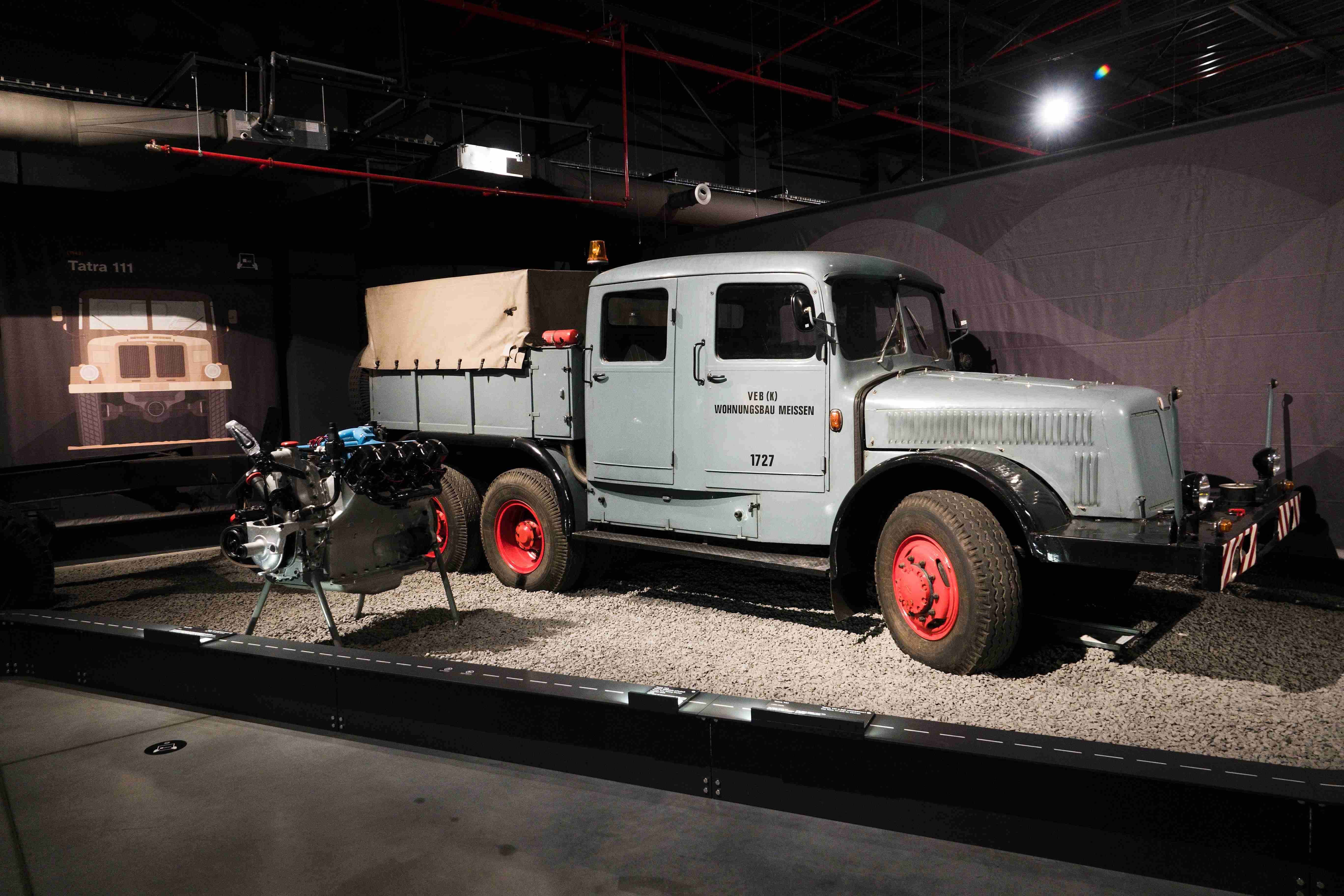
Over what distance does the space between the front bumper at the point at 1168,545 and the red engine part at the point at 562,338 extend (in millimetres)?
2956

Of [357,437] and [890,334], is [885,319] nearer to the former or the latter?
[890,334]

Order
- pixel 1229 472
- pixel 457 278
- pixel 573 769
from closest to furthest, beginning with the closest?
pixel 573 769 → pixel 1229 472 → pixel 457 278

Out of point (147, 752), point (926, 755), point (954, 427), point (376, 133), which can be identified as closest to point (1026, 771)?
point (926, 755)

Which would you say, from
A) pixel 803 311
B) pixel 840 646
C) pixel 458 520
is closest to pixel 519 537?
pixel 458 520

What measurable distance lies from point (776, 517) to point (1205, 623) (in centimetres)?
227

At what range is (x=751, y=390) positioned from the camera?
4.45 metres

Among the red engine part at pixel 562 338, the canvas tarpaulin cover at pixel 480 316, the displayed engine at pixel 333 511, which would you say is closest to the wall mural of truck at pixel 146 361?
the canvas tarpaulin cover at pixel 480 316

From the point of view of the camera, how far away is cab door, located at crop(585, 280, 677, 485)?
4.77 metres

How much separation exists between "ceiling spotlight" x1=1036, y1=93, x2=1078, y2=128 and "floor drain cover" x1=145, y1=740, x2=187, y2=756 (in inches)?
490

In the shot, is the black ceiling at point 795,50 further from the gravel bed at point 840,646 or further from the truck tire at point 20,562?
the gravel bed at point 840,646

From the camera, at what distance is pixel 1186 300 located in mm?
5109

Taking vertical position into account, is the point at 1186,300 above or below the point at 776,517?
above

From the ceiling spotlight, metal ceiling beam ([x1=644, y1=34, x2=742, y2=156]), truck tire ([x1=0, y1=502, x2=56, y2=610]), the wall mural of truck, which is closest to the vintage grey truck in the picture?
truck tire ([x1=0, y1=502, x2=56, y2=610])

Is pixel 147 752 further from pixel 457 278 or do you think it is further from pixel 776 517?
pixel 457 278
